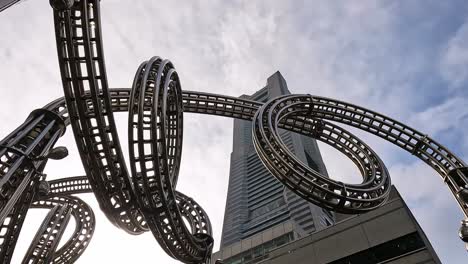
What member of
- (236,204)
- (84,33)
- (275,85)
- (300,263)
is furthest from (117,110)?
(275,85)

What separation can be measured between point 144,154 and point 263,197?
108 m

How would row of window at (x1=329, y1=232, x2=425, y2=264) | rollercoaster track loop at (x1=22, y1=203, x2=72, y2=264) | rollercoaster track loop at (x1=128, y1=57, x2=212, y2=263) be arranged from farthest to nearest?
row of window at (x1=329, y1=232, x2=425, y2=264) < rollercoaster track loop at (x1=22, y1=203, x2=72, y2=264) < rollercoaster track loop at (x1=128, y1=57, x2=212, y2=263)

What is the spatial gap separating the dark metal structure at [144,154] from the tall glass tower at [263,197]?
72165 mm

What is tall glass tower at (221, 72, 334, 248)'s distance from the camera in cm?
9519

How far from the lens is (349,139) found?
57.3 ft

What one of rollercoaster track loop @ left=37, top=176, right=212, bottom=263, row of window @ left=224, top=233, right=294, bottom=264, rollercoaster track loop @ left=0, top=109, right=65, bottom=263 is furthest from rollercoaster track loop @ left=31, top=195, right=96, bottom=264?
row of window @ left=224, top=233, right=294, bottom=264

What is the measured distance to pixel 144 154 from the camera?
12719 millimetres

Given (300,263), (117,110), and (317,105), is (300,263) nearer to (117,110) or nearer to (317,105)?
(317,105)

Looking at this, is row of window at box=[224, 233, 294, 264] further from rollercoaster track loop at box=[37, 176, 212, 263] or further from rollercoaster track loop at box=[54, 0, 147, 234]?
rollercoaster track loop at box=[54, 0, 147, 234]

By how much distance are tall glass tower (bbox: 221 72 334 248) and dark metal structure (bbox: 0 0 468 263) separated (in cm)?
7216

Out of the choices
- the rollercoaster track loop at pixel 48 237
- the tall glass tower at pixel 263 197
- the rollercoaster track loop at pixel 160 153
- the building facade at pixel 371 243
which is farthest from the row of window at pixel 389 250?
the tall glass tower at pixel 263 197

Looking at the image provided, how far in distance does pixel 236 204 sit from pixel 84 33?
115m

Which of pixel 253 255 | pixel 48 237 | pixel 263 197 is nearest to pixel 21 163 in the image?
pixel 48 237

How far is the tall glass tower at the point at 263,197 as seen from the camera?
9519cm
